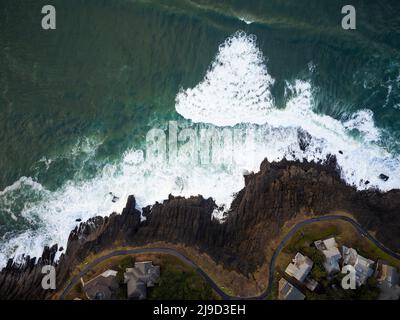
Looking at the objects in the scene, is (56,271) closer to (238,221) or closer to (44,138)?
(44,138)

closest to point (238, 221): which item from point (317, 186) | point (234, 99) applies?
point (317, 186)

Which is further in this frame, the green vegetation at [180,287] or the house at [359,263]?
the house at [359,263]

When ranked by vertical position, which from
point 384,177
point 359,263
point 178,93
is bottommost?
point 359,263

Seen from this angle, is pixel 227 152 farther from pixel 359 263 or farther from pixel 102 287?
pixel 102 287

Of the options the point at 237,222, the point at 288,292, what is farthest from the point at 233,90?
the point at 288,292

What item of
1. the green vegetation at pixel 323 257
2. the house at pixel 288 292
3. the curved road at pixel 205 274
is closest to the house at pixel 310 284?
the green vegetation at pixel 323 257

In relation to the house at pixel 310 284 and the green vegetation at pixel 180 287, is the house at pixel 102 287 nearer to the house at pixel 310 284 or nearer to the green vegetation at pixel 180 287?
the green vegetation at pixel 180 287
